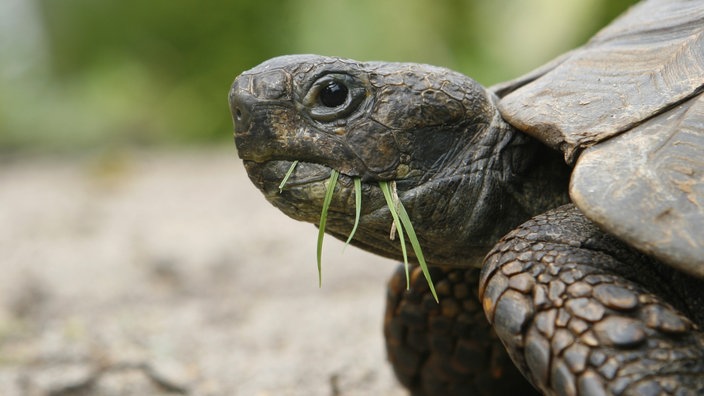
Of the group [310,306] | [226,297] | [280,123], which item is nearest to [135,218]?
[226,297]

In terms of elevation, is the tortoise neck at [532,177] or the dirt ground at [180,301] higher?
the tortoise neck at [532,177]

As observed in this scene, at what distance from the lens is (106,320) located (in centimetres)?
345

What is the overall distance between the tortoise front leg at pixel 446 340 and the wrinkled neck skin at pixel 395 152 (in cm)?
28

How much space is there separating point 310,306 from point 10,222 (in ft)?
9.23

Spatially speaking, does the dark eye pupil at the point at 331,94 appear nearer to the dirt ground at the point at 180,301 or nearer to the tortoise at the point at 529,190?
the tortoise at the point at 529,190

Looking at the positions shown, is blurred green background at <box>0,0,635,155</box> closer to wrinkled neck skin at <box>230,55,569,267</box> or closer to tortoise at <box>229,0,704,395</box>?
tortoise at <box>229,0,704,395</box>

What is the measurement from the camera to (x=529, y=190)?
1.88m

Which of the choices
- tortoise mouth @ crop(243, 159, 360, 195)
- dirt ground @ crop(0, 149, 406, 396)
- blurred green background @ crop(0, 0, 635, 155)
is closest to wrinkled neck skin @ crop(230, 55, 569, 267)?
tortoise mouth @ crop(243, 159, 360, 195)

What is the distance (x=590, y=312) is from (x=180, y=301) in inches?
109

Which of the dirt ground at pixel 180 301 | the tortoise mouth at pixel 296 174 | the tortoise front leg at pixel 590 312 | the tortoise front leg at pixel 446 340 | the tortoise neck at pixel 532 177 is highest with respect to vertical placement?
the tortoise mouth at pixel 296 174

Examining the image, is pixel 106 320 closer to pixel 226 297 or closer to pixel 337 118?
pixel 226 297

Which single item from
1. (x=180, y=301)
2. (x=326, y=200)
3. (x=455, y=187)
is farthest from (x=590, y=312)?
(x=180, y=301)

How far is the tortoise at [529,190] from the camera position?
139 centimetres

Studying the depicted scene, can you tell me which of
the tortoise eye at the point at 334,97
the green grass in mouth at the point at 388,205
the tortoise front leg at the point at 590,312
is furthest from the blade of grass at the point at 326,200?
the tortoise front leg at the point at 590,312
